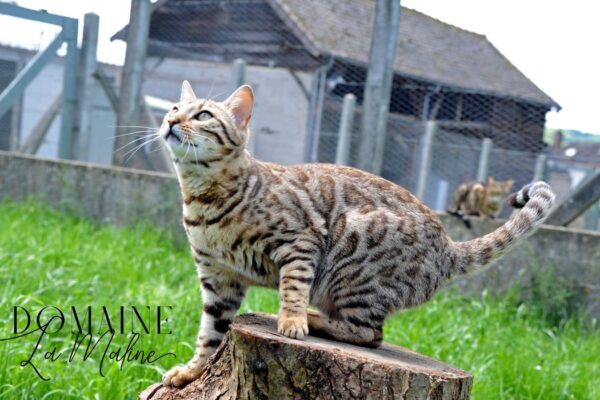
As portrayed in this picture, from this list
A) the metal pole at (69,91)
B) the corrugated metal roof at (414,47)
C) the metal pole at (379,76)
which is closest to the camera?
the metal pole at (379,76)

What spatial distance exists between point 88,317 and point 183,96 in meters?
1.65

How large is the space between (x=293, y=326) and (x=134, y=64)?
4926mm

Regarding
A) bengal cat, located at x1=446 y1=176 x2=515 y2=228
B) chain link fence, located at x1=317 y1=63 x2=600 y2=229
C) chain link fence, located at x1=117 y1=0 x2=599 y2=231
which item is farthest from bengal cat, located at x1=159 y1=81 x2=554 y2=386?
bengal cat, located at x1=446 y1=176 x2=515 y2=228

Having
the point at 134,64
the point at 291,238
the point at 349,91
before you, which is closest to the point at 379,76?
the point at 349,91

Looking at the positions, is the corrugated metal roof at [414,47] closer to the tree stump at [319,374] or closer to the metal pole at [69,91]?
the metal pole at [69,91]

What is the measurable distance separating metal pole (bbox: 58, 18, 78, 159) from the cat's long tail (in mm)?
5381

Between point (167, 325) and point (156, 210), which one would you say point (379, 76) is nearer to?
point (156, 210)

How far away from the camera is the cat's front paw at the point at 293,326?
2766 mm

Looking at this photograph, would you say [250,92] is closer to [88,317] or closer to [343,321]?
[343,321]

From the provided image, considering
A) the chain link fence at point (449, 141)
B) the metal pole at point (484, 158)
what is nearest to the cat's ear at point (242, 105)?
the chain link fence at point (449, 141)

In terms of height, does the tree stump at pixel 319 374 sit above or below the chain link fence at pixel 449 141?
below

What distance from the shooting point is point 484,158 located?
705 cm

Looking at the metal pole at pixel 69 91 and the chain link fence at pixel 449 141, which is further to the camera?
the metal pole at pixel 69 91

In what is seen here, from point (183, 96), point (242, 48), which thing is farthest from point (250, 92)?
point (242, 48)
